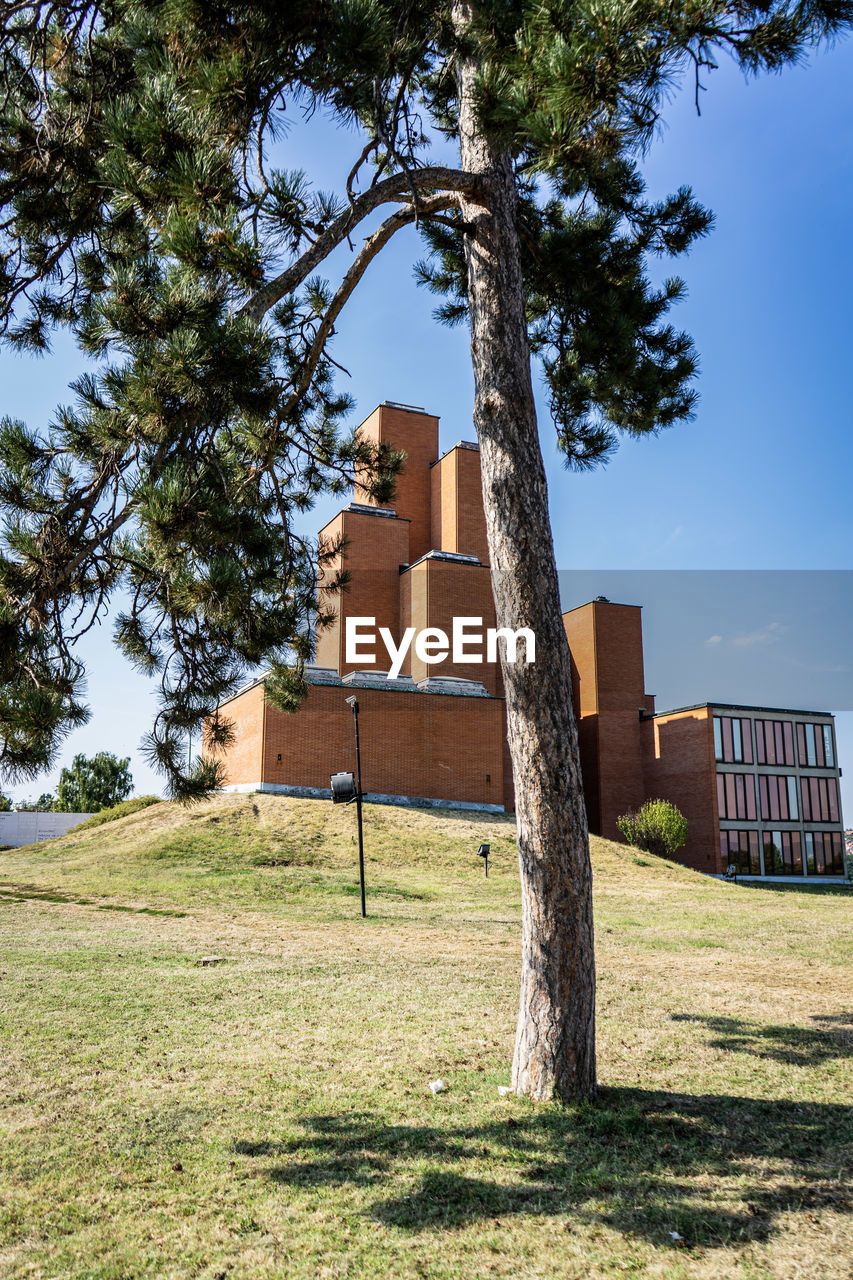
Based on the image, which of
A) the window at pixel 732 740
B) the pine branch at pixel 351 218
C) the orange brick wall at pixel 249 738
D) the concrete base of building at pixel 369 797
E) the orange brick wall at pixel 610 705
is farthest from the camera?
the orange brick wall at pixel 610 705

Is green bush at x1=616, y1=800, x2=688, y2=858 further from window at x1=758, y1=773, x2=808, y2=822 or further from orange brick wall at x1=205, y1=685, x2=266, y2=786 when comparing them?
orange brick wall at x1=205, y1=685, x2=266, y2=786

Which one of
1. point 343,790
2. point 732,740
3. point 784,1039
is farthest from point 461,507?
point 784,1039

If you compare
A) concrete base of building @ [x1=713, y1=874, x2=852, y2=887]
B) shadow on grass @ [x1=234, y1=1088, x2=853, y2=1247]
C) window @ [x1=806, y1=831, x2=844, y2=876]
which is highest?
shadow on grass @ [x1=234, y1=1088, x2=853, y2=1247]

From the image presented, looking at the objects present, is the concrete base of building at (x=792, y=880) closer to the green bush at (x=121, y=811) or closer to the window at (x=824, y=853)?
the window at (x=824, y=853)

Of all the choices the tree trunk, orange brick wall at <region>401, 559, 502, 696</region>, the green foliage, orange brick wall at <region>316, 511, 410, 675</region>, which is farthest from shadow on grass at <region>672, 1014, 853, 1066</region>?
orange brick wall at <region>316, 511, 410, 675</region>

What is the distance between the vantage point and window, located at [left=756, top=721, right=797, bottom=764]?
120 ft

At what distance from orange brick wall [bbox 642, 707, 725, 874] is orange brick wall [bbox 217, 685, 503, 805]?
10719 millimetres

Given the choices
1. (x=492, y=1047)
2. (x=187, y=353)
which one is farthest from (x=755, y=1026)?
(x=187, y=353)

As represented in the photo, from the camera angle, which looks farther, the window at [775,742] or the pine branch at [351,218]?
the window at [775,742]

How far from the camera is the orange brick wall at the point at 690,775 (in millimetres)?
34656

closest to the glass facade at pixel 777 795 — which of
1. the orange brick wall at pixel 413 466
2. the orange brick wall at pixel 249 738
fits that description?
the orange brick wall at pixel 413 466

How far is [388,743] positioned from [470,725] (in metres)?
3.16

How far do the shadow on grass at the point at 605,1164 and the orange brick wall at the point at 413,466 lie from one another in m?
32.9

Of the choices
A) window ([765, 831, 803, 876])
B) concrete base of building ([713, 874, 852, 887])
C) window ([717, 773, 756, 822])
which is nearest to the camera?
concrete base of building ([713, 874, 852, 887])
